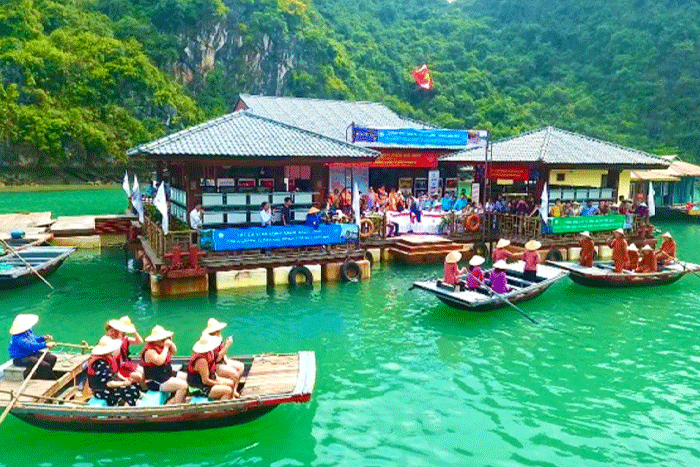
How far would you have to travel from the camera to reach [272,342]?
13758mm

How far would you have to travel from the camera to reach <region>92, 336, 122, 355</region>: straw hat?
9.12 metres

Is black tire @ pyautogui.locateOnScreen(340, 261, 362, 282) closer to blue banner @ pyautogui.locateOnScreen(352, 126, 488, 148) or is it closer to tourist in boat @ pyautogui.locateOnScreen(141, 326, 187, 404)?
tourist in boat @ pyautogui.locateOnScreen(141, 326, 187, 404)

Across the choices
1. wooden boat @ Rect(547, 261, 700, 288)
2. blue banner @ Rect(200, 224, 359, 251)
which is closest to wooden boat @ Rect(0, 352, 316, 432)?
blue banner @ Rect(200, 224, 359, 251)

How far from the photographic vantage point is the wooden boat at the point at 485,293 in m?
15.1

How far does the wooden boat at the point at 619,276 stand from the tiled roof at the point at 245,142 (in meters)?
7.56

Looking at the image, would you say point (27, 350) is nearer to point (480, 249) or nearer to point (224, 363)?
point (224, 363)

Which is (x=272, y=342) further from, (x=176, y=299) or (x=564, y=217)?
(x=564, y=217)

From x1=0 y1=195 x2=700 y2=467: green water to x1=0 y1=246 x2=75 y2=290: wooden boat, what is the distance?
436 mm

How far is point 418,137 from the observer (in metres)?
29.4

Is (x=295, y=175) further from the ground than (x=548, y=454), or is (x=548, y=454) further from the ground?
(x=295, y=175)

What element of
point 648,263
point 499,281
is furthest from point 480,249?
point 499,281

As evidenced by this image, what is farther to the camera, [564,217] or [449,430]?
[564,217]

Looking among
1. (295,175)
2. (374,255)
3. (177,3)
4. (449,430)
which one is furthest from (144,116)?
(449,430)

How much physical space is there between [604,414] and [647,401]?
1183 millimetres
